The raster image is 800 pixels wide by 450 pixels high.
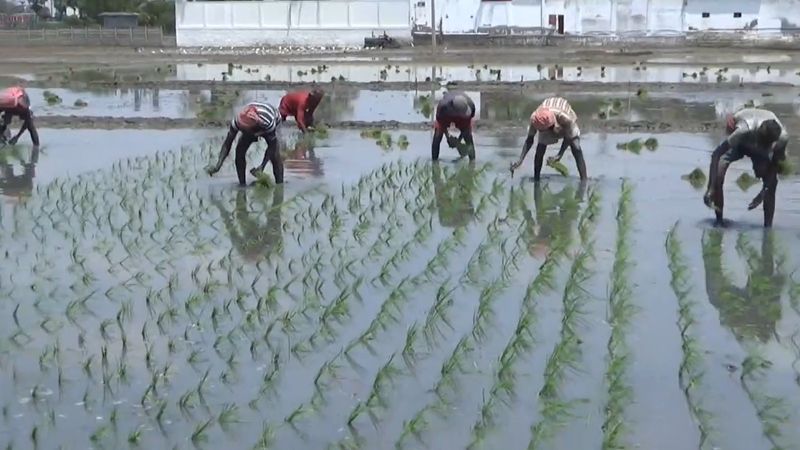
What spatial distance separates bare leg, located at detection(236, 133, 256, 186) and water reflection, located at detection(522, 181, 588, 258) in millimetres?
2701

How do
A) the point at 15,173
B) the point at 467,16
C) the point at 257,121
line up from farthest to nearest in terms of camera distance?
1. the point at 467,16
2. the point at 15,173
3. the point at 257,121

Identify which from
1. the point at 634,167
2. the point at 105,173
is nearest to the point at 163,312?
the point at 105,173

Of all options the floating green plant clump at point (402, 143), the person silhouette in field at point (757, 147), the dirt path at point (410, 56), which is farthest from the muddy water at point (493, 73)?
the person silhouette in field at point (757, 147)

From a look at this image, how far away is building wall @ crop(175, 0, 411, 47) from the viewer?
2004 inches

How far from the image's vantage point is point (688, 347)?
6895 mm

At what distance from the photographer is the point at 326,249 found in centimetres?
946

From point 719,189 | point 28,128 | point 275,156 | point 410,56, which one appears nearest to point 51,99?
point 28,128

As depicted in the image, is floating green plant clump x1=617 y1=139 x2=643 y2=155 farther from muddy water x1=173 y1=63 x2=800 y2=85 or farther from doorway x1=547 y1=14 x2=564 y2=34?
doorway x1=547 y1=14 x2=564 y2=34

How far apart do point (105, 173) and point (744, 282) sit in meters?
7.14

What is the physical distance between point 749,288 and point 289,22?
4433cm

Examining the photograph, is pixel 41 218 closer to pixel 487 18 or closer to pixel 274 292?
pixel 274 292

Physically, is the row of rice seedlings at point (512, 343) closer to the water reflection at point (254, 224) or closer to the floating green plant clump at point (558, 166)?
the water reflection at point (254, 224)

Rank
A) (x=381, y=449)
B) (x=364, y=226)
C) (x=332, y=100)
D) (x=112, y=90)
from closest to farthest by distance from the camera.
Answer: (x=381, y=449) → (x=364, y=226) → (x=332, y=100) → (x=112, y=90)

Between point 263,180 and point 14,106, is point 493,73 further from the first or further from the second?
point 263,180
